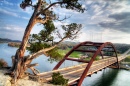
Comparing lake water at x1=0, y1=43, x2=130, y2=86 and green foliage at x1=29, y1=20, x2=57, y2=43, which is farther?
lake water at x1=0, y1=43, x2=130, y2=86

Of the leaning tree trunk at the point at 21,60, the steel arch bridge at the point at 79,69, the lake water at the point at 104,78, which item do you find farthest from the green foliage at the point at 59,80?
the lake water at the point at 104,78

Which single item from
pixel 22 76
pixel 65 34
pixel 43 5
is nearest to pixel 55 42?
pixel 65 34

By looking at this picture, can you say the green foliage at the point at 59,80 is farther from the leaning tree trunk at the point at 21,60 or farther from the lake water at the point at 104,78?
the lake water at the point at 104,78

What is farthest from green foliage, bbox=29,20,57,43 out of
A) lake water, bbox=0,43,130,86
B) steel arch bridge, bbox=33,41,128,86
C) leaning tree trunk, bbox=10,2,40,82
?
lake water, bbox=0,43,130,86

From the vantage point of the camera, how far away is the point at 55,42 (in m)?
20.3

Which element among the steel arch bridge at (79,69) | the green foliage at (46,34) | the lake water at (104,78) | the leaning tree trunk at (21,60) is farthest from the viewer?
the lake water at (104,78)

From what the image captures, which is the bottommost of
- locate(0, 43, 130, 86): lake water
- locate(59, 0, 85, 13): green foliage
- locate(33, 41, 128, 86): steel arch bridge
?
locate(0, 43, 130, 86): lake water

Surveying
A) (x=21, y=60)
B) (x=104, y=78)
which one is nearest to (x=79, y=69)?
(x=21, y=60)

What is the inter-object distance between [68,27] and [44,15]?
357 cm

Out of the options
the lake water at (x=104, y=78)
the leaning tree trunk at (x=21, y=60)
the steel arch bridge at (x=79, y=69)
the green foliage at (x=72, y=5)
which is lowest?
the lake water at (x=104, y=78)

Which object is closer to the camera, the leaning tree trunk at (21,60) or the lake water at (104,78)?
the leaning tree trunk at (21,60)

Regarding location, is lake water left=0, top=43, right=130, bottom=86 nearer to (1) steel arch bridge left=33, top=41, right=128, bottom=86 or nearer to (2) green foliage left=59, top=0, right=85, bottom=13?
(1) steel arch bridge left=33, top=41, right=128, bottom=86

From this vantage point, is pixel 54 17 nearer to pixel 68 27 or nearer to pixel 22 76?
pixel 68 27

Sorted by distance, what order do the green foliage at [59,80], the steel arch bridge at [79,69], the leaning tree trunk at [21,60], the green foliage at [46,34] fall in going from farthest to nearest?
the steel arch bridge at [79,69] < the green foliage at [46,34] < the green foliage at [59,80] < the leaning tree trunk at [21,60]
